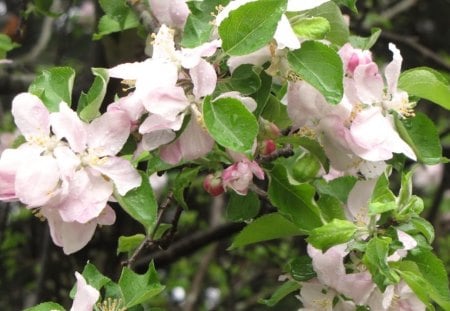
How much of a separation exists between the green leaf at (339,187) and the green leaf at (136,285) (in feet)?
0.98

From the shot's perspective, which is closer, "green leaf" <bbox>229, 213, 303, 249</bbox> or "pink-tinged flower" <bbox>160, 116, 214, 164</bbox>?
"pink-tinged flower" <bbox>160, 116, 214, 164</bbox>

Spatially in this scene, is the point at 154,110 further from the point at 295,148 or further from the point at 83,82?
the point at 83,82

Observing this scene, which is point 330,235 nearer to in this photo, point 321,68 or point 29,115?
point 321,68

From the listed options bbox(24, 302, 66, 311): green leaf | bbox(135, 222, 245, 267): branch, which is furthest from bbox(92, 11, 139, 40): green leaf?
bbox(135, 222, 245, 267): branch

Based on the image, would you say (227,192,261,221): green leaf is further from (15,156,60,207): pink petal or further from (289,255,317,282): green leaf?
(15,156,60,207): pink petal

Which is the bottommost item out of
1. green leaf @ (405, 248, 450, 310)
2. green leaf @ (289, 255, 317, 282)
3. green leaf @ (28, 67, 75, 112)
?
green leaf @ (289, 255, 317, 282)

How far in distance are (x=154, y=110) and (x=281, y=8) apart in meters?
0.20

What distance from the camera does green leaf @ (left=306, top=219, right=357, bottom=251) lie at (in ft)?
3.74

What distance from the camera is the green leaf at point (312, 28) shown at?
1.16m

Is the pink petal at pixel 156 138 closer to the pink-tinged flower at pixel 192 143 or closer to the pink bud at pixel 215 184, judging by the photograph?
the pink-tinged flower at pixel 192 143

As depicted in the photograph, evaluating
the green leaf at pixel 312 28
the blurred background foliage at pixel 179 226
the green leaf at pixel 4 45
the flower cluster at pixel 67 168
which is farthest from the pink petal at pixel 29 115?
the blurred background foliage at pixel 179 226

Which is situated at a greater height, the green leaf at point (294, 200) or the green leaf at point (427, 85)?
the green leaf at point (427, 85)

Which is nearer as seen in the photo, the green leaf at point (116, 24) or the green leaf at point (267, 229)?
the green leaf at point (267, 229)

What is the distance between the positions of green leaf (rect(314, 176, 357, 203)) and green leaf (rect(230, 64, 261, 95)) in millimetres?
257
